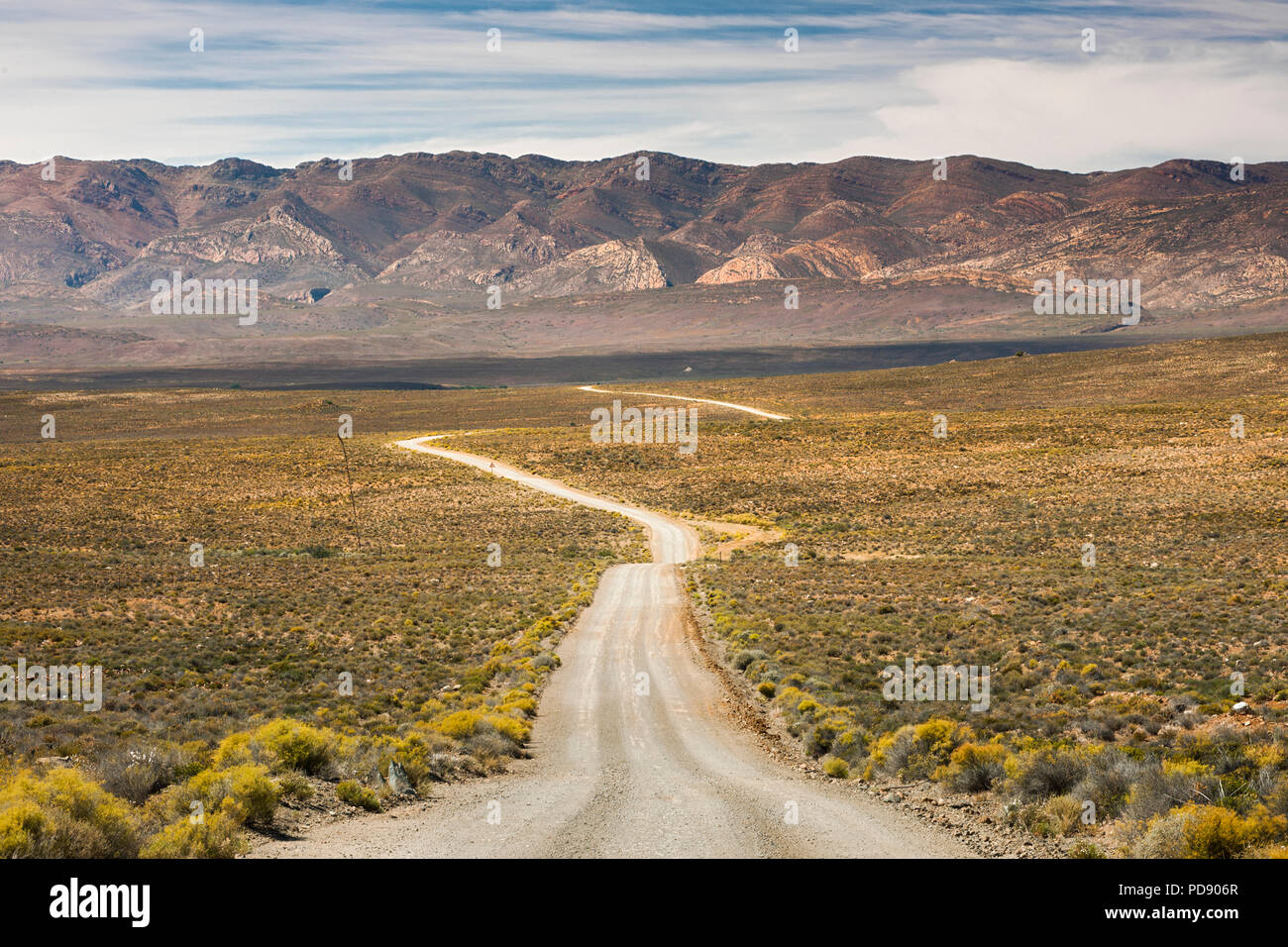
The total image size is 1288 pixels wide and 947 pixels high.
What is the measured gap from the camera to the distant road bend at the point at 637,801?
36.1ft

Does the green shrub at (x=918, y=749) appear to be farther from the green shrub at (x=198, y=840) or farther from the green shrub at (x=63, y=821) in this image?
the green shrub at (x=63, y=821)

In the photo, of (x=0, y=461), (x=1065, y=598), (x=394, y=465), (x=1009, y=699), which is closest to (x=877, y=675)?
(x=1009, y=699)

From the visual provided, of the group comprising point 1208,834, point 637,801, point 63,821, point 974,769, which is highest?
point 63,821

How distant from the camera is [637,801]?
42.6 ft

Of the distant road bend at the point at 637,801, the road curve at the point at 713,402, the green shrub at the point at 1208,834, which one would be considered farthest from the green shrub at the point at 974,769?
the road curve at the point at 713,402

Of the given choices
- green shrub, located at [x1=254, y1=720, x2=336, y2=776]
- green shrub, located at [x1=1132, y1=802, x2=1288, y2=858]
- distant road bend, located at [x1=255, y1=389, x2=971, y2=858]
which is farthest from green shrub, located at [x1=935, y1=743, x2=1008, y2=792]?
green shrub, located at [x1=254, y1=720, x2=336, y2=776]

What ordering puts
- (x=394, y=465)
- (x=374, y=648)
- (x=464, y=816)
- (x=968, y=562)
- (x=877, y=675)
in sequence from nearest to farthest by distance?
1. (x=464, y=816)
2. (x=877, y=675)
3. (x=374, y=648)
4. (x=968, y=562)
5. (x=394, y=465)

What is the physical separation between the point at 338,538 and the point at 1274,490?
46.2 meters

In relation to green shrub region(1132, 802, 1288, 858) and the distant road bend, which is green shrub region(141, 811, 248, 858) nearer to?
the distant road bend

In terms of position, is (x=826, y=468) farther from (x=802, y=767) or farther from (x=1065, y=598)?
(x=802, y=767)

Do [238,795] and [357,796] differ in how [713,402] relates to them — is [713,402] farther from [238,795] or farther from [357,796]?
[238,795]

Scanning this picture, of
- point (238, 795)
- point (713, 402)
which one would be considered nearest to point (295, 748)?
point (238, 795)

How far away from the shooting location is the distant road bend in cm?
1099
